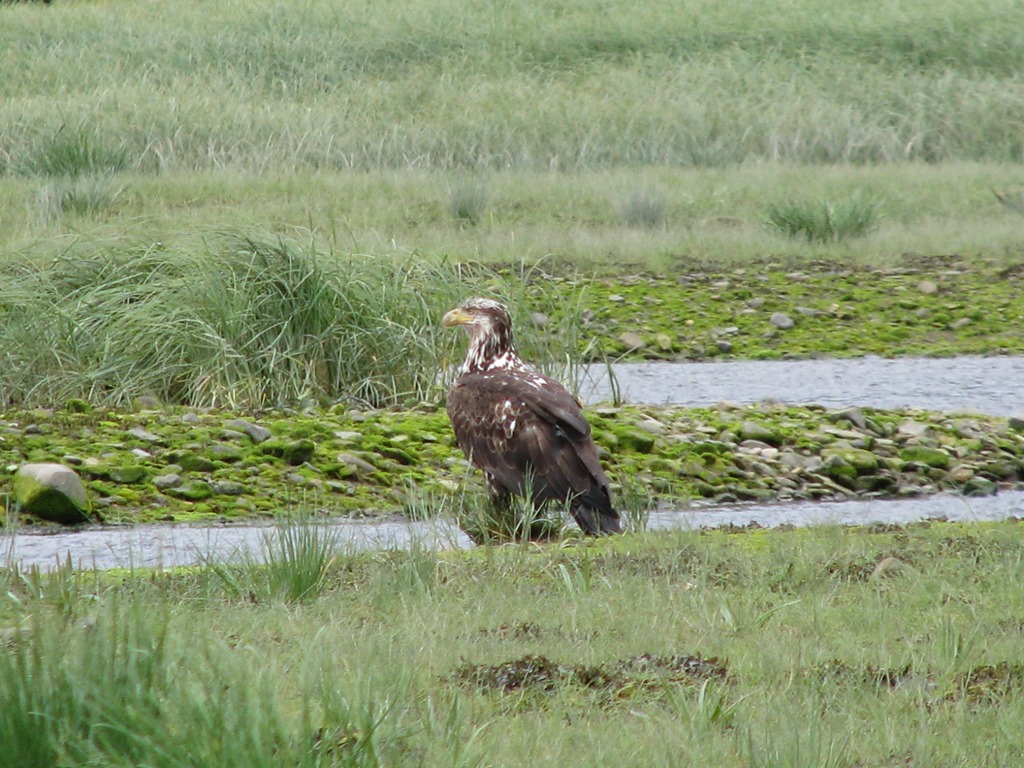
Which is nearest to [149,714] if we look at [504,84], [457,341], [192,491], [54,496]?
[54,496]

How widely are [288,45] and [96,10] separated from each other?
6586 mm

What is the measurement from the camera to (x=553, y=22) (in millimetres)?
33781

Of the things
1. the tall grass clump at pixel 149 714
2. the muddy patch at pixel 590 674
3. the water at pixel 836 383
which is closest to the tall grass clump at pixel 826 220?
the water at pixel 836 383

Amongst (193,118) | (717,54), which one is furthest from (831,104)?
(193,118)

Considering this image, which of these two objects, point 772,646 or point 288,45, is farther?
point 288,45

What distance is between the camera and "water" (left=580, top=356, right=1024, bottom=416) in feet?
34.6

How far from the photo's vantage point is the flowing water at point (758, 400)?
6.57 m

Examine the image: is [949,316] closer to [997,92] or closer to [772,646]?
[772,646]

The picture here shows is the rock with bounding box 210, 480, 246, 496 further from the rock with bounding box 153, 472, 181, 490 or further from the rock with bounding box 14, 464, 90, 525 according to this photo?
the rock with bounding box 14, 464, 90, 525

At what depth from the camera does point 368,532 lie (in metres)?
6.92

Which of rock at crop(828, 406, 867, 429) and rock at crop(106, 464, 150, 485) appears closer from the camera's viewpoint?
rock at crop(106, 464, 150, 485)

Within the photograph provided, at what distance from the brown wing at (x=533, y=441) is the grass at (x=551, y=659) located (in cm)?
34

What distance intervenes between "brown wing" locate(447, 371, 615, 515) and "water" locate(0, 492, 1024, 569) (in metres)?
0.33

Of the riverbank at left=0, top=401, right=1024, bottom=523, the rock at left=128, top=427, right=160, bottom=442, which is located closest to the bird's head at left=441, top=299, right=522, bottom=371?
the riverbank at left=0, top=401, right=1024, bottom=523
